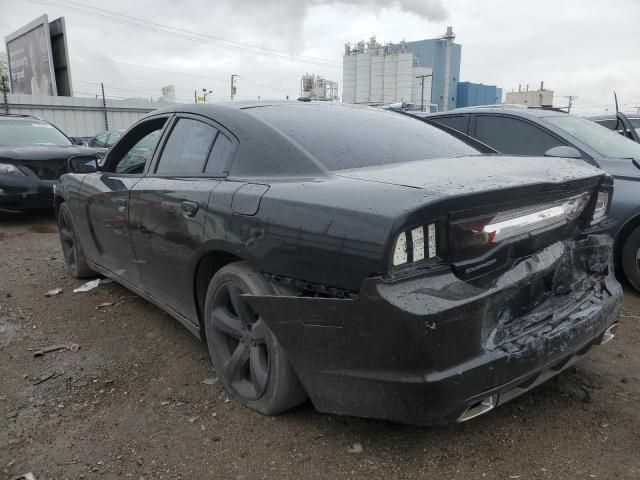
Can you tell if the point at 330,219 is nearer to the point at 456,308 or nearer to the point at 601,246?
the point at 456,308

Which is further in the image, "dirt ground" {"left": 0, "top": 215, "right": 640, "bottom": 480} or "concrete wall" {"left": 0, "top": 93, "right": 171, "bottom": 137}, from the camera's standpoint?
"concrete wall" {"left": 0, "top": 93, "right": 171, "bottom": 137}

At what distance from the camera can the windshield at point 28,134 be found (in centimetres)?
792

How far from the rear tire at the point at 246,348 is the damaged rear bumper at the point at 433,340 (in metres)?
0.16

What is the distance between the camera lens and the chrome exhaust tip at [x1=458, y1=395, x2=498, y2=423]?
194 centimetres

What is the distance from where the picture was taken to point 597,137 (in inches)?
190

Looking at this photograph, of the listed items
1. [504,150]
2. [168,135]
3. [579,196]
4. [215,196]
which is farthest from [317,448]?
[504,150]

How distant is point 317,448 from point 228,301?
828 millimetres

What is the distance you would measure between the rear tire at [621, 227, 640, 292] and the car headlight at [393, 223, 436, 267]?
9.93ft

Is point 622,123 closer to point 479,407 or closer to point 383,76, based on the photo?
point 479,407

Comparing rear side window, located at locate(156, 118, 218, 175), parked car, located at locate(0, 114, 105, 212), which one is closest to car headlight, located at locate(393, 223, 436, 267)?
rear side window, located at locate(156, 118, 218, 175)

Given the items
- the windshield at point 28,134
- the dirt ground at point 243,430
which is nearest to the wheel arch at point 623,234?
the dirt ground at point 243,430

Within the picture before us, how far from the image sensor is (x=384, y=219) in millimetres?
1805

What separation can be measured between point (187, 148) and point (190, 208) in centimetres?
52

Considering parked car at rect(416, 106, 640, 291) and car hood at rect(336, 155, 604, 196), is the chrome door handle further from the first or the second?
parked car at rect(416, 106, 640, 291)
